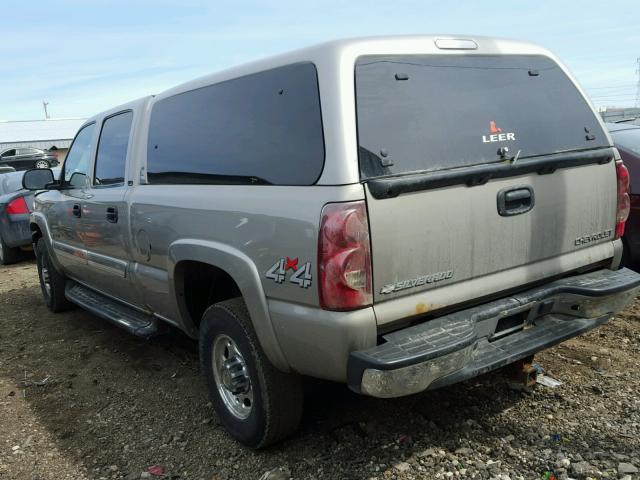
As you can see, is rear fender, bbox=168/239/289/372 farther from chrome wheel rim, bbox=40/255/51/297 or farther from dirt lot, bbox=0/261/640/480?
chrome wheel rim, bbox=40/255/51/297

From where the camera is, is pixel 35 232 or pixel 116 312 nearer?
pixel 116 312

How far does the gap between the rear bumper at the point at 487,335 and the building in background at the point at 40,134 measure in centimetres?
4159

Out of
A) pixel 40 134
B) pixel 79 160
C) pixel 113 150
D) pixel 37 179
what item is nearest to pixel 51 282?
pixel 37 179

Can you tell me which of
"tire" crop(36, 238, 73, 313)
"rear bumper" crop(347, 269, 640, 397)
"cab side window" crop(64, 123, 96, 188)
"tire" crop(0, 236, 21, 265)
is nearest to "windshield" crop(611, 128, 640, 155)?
"rear bumper" crop(347, 269, 640, 397)

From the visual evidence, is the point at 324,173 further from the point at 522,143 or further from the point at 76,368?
the point at 76,368

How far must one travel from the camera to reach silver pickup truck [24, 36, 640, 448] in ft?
7.91

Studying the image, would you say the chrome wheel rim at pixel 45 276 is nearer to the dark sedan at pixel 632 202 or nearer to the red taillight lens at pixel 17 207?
the red taillight lens at pixel 17 207

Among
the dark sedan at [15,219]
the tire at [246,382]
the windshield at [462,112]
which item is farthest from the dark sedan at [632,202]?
the dark sedan at [15,219]

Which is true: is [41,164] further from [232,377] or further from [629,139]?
[232,377]

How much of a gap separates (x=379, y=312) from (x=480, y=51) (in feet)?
5.01

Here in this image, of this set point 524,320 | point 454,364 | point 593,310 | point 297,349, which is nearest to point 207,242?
point 297,349

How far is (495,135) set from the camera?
111 inches

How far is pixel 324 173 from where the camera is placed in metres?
2.44

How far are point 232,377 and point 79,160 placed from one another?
3016 millimetres
